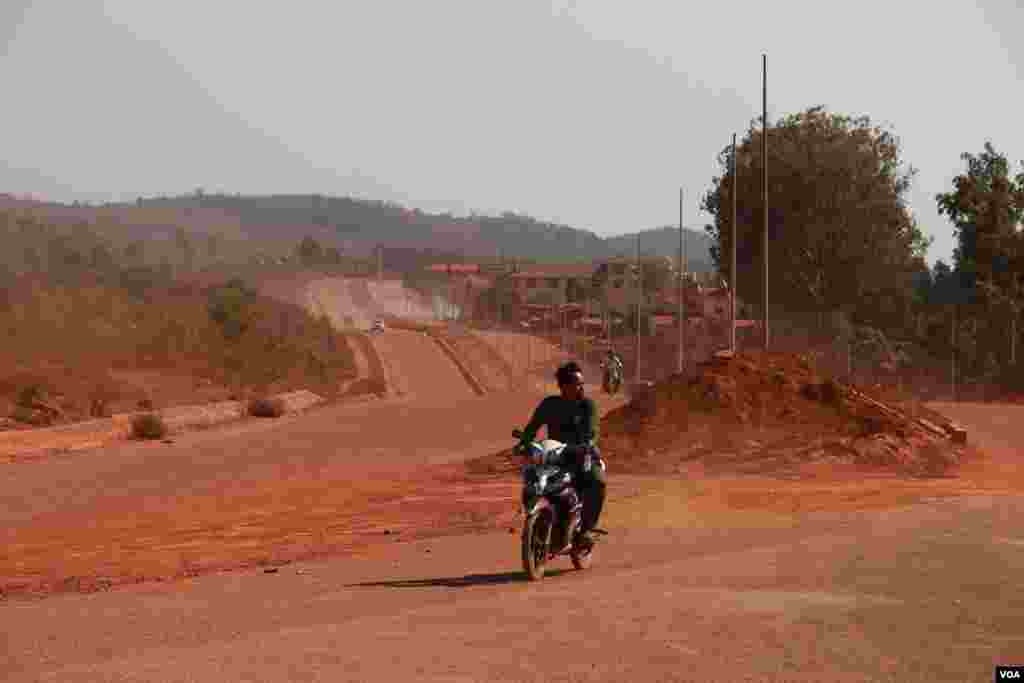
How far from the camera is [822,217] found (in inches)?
3656

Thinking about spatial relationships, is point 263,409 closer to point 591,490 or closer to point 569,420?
point 591,490

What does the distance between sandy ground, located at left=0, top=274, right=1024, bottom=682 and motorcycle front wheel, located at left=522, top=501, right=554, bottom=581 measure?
0.17m

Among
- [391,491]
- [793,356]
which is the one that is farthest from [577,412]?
[793,356]

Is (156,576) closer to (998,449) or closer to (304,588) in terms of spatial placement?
(304,588)

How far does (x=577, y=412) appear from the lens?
563 inches

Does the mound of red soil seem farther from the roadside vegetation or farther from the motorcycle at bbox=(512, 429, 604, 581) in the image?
the roadside vegetation

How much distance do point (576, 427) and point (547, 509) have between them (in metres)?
0.78

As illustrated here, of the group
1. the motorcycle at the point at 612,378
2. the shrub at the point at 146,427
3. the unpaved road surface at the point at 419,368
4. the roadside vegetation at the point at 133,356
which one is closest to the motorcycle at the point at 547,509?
the shrub at the point at 146,427

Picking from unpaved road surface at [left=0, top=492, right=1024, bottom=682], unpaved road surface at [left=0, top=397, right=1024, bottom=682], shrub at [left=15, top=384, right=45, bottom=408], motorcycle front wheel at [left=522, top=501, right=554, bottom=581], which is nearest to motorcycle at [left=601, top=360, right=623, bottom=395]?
shrub at [left=15, top=384, right=45, bottom=408]

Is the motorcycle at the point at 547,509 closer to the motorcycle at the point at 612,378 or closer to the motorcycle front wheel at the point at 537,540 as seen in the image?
the motorcycle front wheel at the point at 537,540

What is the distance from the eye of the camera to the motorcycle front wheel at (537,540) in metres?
13.6

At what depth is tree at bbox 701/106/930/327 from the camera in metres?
92.8

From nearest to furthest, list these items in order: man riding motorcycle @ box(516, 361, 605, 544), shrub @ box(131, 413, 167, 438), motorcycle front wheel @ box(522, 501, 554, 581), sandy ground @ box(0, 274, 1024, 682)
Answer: sandy ground @ box(0, 274, 1024, 682) → motorcycle front wheel @ box(522, 501, 554, 581) → man riding motorcycle @ box(516, 361, 605, 544) → shrub @ box(131, 413, 167, 438)

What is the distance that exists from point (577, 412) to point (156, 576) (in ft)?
14.8
